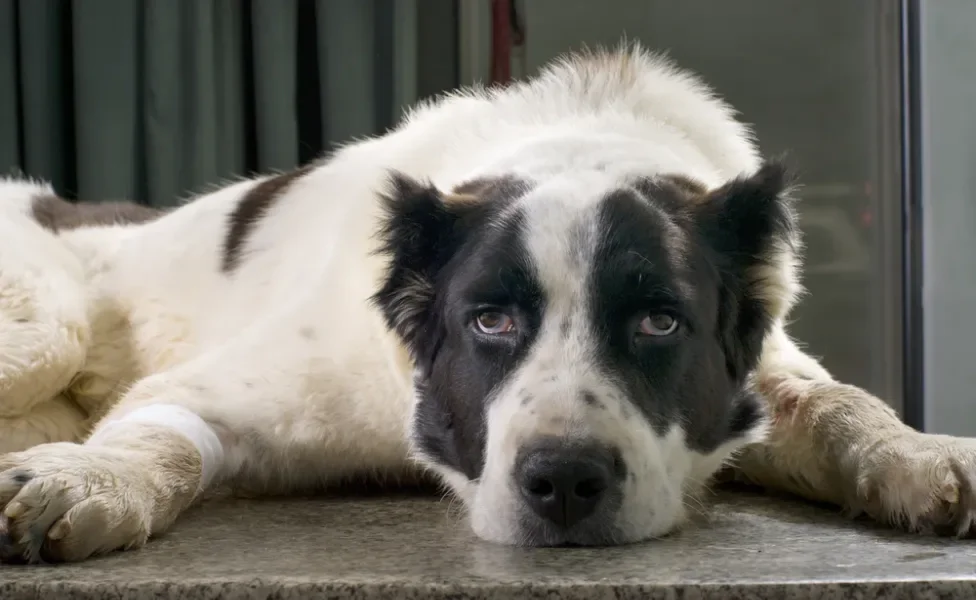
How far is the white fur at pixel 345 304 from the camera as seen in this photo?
1621 millimetres

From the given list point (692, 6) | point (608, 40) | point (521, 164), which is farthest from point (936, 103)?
point (521, 164)

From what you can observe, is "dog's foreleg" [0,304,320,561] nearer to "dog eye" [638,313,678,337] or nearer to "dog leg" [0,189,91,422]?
"dog leg" [0,189,91,422]

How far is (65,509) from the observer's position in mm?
1416

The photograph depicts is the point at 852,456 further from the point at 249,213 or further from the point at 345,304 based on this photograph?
the point at 249,213

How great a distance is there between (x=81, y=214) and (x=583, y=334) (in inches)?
80.6

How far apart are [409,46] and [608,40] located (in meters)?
0.81

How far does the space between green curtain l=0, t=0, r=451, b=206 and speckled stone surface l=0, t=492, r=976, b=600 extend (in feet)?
7.92

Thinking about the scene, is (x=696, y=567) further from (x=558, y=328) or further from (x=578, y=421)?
(x=558, y=328)

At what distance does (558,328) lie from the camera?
1.63 metres

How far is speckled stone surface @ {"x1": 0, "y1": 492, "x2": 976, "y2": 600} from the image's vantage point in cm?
122

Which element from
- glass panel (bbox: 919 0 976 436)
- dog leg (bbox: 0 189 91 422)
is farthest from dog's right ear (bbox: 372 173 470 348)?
glass panel (bbox: 919 0 976 436)

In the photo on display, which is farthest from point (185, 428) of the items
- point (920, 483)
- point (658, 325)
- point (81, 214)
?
point (81, 214)

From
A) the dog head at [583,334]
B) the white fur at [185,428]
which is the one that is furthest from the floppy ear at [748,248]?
the white fur at [185,428]

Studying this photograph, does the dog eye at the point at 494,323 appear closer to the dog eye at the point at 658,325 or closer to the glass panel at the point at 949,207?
the dog eye at the point at 658,325
